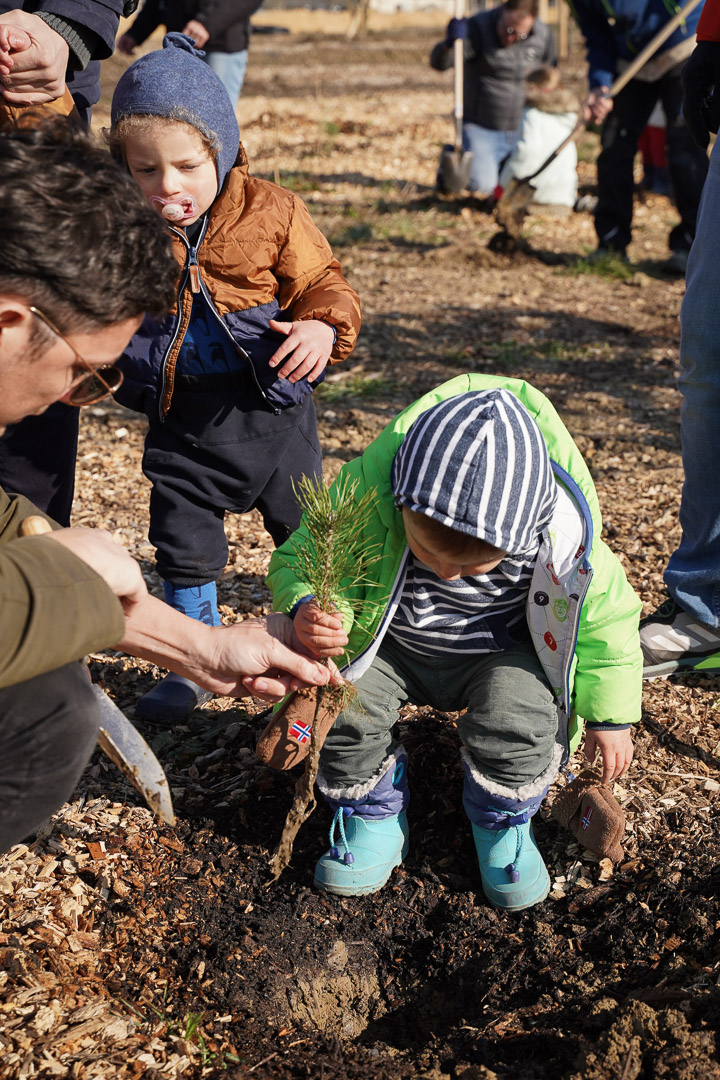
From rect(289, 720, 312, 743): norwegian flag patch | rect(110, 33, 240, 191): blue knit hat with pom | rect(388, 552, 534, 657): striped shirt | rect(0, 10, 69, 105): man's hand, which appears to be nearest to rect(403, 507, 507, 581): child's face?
rect(388, 552, 534, 657): striped shirt

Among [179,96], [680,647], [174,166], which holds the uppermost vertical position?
[179,96]

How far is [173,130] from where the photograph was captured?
2264 millimetres

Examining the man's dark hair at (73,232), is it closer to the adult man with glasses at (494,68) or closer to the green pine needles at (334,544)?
the green pine needles at (334,544)

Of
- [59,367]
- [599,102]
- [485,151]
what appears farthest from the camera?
[485,151]

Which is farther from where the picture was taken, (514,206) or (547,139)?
(547,139)

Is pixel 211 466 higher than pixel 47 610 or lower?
lower

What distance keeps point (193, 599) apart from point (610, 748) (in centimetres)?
124

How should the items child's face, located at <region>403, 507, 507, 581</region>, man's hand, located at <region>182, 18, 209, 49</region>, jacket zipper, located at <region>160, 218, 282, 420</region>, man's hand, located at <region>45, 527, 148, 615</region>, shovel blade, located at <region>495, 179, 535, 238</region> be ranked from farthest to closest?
shovel blade, located at <region>495, 179, 535, 238</region>, man's hand, located at <region>182, 18, 209, 49</region>, jacket zipper, located at <region>160, 218, 282, 420</region>, child's face, located at <region>403, 507, 507, 581</region>, man's hand, located at <region>45, 527, 148, 615</region>

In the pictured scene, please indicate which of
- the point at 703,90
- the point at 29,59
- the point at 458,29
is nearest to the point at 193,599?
the point at 29,59

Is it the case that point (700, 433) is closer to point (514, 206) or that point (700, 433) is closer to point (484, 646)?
point (484, 646)

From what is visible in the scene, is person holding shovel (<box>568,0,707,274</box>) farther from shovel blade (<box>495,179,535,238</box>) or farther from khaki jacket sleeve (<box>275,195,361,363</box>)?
khaki jacket sleeve (<box>275,195,361,363</box>)

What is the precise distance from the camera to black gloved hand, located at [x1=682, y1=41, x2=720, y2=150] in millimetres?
2934

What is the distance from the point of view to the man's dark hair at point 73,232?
1.46m

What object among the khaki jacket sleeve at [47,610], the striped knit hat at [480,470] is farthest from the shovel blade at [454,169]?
the khaki jacket sleeve at [47,610]
